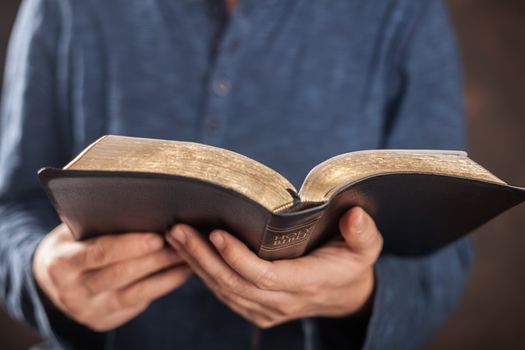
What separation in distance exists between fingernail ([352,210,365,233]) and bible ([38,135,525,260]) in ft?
0.05

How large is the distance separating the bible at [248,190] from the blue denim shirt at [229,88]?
11.9 inches

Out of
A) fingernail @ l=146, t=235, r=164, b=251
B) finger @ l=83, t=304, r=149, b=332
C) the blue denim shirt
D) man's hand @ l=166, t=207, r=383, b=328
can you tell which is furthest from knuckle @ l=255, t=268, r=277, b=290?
the blue denim shirt

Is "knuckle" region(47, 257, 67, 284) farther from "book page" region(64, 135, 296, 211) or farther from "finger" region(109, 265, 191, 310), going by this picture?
"book page" region(64, 135, 296, 211)

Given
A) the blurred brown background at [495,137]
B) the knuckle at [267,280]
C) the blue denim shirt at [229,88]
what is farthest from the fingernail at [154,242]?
the blurred brown background at [495,137]

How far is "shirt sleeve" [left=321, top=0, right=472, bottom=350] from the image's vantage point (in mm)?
725

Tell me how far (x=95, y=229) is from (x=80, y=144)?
1.18 ft

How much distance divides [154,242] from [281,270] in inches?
5.5

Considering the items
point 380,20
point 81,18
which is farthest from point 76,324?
point 380,20

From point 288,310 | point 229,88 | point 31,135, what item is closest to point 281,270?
point 288,310

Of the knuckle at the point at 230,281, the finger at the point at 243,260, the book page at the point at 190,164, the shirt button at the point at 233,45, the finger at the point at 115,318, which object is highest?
the shirt button at the point at 233,45

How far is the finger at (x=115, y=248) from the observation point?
0.54m

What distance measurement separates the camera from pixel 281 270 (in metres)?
0.50

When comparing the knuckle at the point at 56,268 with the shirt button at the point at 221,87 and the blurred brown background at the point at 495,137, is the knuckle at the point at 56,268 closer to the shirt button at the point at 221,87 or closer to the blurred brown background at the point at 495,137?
the shirt button at the point at 221,87

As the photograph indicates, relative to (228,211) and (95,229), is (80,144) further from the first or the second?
(228,211)
